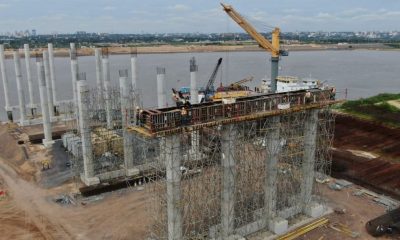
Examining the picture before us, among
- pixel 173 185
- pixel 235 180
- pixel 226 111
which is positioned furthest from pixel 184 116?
pixel 235 180

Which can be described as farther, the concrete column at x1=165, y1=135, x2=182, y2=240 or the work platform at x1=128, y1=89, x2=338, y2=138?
the concrete column at x1=165, y1=135, x2=182, y2=240

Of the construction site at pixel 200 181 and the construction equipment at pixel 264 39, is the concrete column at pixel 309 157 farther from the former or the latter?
the construction equipment at pixel 264 39

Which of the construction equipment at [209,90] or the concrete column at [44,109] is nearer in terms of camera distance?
the concrete column at [44,109]

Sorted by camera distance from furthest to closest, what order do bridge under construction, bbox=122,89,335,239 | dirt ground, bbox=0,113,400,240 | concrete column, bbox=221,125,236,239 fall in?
dirt ground, bbox=0,113,400,240, concrete column, bbox=221,125,236,239, bridge under construction, bbox=122,89,335,239

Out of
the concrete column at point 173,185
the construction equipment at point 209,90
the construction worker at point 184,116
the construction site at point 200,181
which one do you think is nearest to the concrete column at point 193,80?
A: the construction site at point 200,181

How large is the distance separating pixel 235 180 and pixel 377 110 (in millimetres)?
47813

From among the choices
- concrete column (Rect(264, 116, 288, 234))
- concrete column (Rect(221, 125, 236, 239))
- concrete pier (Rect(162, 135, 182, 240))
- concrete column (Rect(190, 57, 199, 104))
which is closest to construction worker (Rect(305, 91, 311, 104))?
concrete column (Rect(264, 116, 288, 234))

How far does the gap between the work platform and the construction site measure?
0.07m

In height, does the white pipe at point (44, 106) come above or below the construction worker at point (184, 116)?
below

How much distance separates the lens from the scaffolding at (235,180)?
23172 mm

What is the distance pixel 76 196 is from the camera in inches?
1351

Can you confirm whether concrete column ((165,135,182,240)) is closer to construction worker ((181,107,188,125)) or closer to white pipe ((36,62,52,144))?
construction worker ((181,107,188,125))

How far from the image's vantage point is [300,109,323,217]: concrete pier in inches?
1150

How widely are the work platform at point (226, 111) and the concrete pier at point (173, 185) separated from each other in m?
0.92
